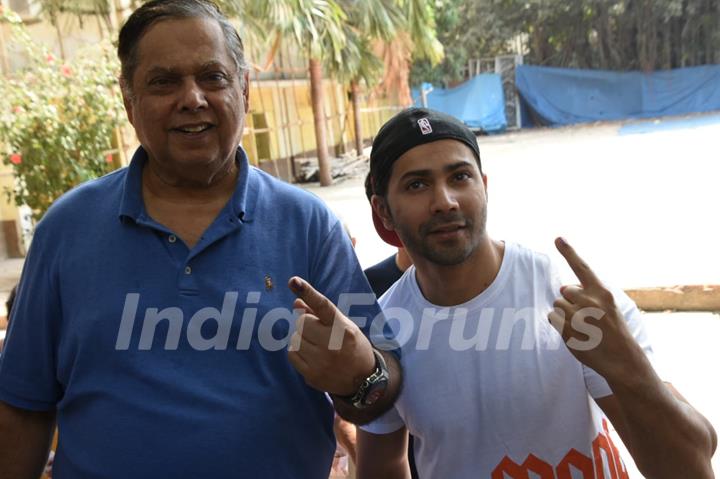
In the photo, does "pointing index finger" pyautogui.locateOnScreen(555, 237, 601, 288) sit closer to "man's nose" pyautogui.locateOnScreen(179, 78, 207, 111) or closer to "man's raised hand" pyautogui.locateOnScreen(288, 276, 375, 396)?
"man's raised hand" pyautogui.locateOnScreen(288, 276, 375, 396)

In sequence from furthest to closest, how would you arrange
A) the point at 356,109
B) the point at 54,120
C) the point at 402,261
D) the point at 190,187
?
the point at 356,109 → the point at 54,120 → the point at 402,261 → the point at 190,187

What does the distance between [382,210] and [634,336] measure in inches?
27.7

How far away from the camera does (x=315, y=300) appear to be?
1431mm

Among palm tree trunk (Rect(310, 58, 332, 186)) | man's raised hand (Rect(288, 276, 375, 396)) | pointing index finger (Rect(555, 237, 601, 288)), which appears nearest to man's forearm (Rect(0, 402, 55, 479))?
man's raised hand (Rect(288, 276, 375, 396))

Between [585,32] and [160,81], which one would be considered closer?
[160,81]

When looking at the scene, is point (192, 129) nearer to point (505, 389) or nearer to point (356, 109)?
point (505, 389)

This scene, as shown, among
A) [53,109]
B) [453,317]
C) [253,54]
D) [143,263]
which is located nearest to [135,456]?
[143,263]

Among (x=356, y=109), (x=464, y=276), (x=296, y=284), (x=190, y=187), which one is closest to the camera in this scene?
(x=296, y=284)

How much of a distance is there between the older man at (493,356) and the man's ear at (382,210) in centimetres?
1

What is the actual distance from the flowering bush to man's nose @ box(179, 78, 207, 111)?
5.81 metres

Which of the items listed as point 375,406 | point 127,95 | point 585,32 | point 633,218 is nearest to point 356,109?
point 633,218

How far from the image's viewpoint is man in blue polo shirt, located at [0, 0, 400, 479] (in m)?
1.54

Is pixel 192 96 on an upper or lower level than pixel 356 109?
upper

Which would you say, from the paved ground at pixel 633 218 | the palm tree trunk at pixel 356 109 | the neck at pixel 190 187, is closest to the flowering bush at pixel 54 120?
the paved ground at pixel 633 218
